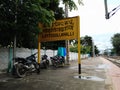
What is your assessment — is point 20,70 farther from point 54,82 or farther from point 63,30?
point 63,30

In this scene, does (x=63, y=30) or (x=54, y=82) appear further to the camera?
(x=63, y=30)

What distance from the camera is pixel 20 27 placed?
40.2ft

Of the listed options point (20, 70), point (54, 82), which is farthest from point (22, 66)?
point (54, 82)

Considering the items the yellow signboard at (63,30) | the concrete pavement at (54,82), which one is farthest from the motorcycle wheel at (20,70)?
the yellow signboard at (63,30)

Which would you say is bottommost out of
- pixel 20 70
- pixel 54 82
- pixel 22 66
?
pixel 54 82

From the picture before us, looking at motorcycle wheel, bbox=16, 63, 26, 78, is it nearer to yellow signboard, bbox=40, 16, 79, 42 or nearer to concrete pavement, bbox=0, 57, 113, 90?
concrete pavement, bbox=0, 57, 113, 90

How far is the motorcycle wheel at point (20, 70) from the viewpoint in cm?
1263

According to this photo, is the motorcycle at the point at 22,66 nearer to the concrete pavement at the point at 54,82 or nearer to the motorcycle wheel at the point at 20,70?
the motorcycle wheel at the point at 20,70

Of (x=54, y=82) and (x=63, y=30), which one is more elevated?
(x=63, y=30)

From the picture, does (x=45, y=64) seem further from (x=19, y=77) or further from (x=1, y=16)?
(x=1, y=16)

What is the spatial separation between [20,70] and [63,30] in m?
4.02

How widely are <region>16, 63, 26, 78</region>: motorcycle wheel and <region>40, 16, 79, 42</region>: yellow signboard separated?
3.22 metres

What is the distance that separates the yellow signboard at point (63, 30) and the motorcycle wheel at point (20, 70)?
3223 mm

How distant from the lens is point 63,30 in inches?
609
